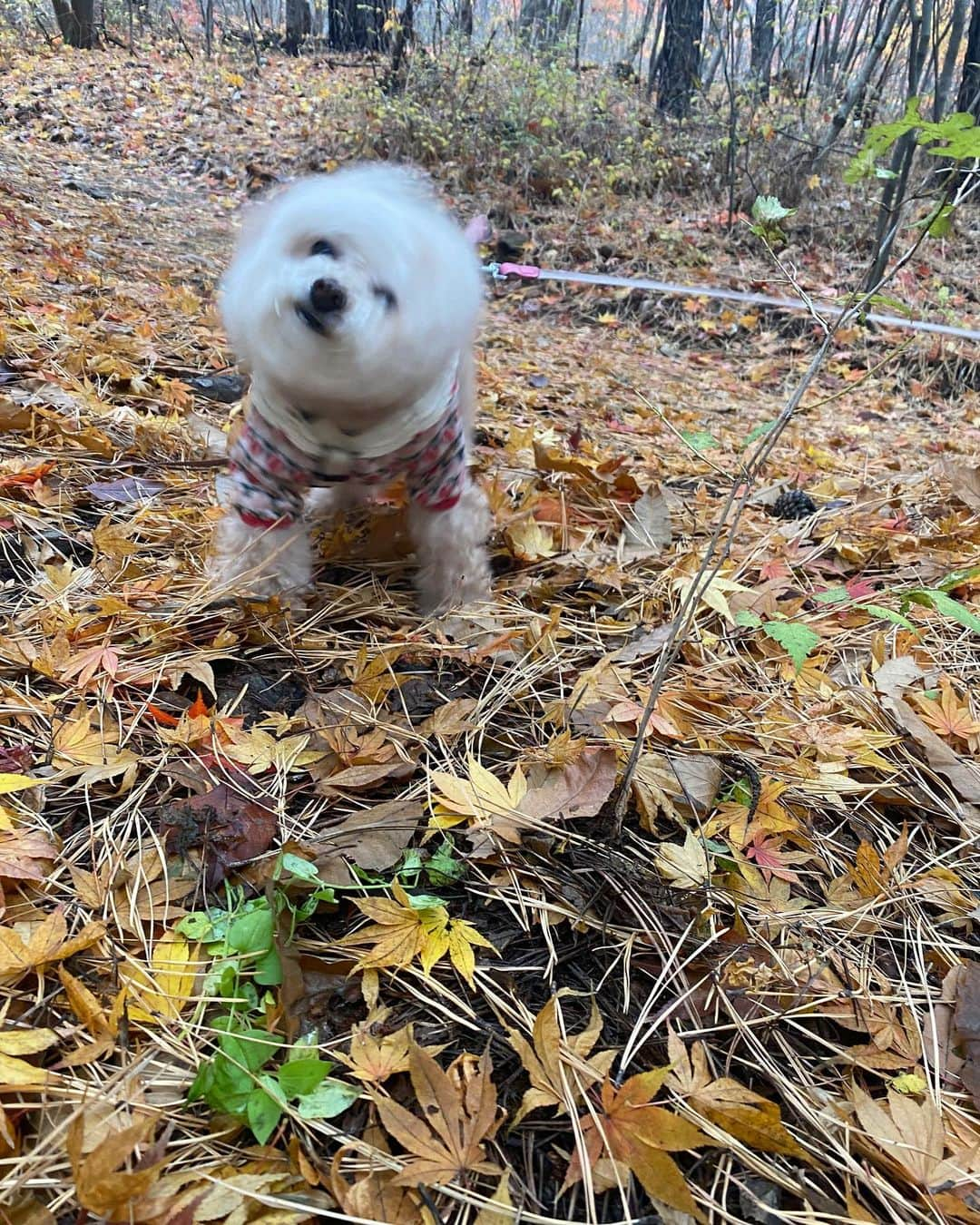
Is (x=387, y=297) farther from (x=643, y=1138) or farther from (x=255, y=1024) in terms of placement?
(x=643, y=1138)

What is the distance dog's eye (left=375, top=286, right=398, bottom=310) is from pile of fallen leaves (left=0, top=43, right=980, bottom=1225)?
0.62 m

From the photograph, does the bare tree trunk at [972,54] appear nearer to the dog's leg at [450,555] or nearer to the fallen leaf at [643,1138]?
the dog's leg at [450,555]

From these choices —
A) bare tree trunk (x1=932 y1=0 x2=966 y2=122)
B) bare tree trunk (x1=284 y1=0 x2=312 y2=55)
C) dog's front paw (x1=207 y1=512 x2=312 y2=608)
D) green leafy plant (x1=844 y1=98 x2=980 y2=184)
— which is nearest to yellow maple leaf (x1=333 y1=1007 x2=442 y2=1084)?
dog's front paw (x1=207 y1=512 x2=312 y2=608)

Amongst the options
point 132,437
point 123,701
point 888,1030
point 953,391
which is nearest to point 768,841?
point 888,1030

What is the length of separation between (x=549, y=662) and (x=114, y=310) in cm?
298

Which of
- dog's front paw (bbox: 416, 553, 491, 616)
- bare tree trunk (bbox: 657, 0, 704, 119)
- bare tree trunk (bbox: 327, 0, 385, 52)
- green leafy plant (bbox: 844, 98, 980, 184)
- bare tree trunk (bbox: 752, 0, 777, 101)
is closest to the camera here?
green leafy plant (bbox: 844, 98, 980, 184)

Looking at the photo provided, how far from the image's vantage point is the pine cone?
103 inches

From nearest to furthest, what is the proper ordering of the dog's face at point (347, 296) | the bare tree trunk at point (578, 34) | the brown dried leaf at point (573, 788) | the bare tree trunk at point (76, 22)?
the brown dried leaf at point (573, 788) < the dog's face at point (347, 296) < the bare tree trunk at point (578, 34) < the bare tree trunk at point (76, 22)

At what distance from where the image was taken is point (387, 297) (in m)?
1.37

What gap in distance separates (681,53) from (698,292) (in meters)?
6.25

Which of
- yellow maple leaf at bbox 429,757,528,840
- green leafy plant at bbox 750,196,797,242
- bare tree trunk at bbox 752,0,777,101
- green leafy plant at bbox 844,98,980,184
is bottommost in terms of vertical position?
yellow maple leaf at bbox 429,757,528,840

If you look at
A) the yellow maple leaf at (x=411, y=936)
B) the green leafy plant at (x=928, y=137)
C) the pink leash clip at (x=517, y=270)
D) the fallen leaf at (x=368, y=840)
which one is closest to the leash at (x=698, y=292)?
the pink leash clip at (x=517, y=270)

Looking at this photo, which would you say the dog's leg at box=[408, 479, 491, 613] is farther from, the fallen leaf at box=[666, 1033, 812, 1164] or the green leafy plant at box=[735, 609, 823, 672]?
the fallen leaf at box=[666, 1033, 812, 1164]

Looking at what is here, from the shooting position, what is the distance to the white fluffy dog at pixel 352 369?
1354mm
